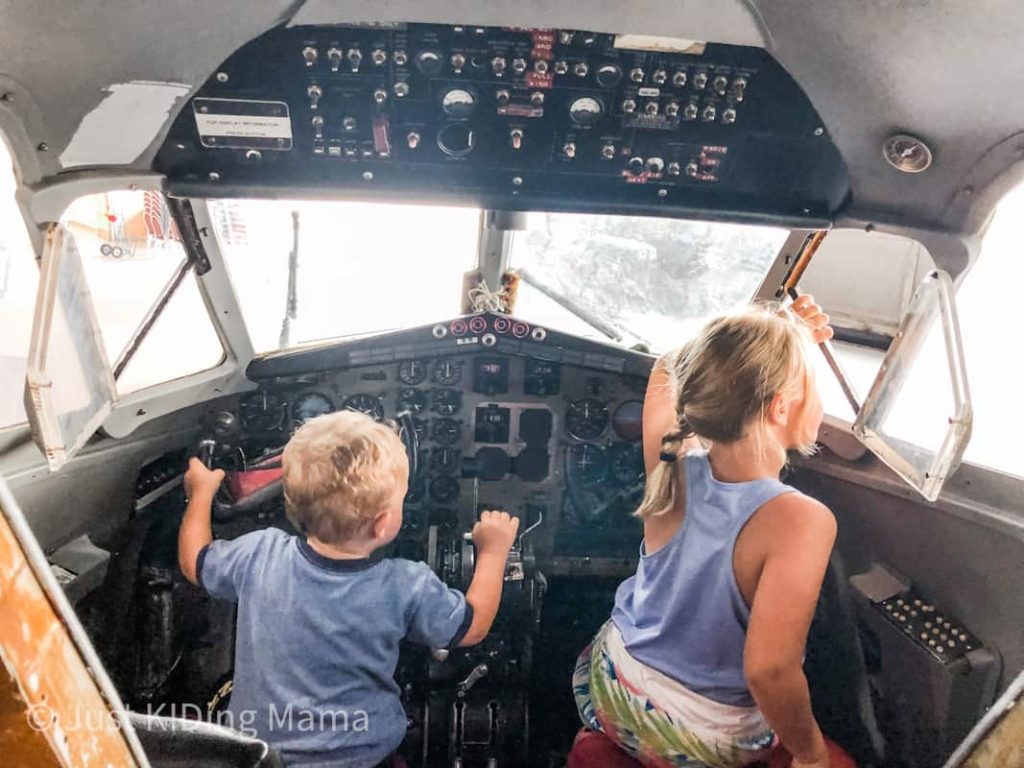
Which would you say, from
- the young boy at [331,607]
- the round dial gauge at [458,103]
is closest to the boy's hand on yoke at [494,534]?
the young boy at [331,607]

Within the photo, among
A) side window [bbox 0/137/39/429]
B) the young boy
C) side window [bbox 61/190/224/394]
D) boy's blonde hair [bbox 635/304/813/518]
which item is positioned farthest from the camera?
side window [bbox 61/190/224/394]

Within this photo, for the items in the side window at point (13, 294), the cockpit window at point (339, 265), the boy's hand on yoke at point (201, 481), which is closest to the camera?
the side window at point (13, 294)

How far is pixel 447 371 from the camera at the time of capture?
2.55m

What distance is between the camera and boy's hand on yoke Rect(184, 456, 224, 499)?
1979mm

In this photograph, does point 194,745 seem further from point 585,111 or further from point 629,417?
point 629,417

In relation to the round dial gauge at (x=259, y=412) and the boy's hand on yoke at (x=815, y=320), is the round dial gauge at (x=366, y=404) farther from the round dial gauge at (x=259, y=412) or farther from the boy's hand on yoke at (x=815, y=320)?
the boy's hand on yoke at (x=815, y=320)

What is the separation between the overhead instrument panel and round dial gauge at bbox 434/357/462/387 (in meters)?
0.91

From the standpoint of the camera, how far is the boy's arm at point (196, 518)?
1.70 m

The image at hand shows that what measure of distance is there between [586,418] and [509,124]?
4.16 ft

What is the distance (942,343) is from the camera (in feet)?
5.47

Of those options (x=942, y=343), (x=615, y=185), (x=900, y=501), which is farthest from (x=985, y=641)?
(x=615, y=185)

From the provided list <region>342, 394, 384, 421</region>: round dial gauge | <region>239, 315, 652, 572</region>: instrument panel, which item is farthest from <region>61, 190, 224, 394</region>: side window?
<region>342, 394, 384, 421</region>: round dial gauge

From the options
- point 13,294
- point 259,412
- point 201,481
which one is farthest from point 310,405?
point 13,294

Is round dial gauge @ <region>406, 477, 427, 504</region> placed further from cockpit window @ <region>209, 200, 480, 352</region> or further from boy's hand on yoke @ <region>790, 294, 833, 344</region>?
boy's hand on yoke @ <region>790, 294, 833, 344</region>
